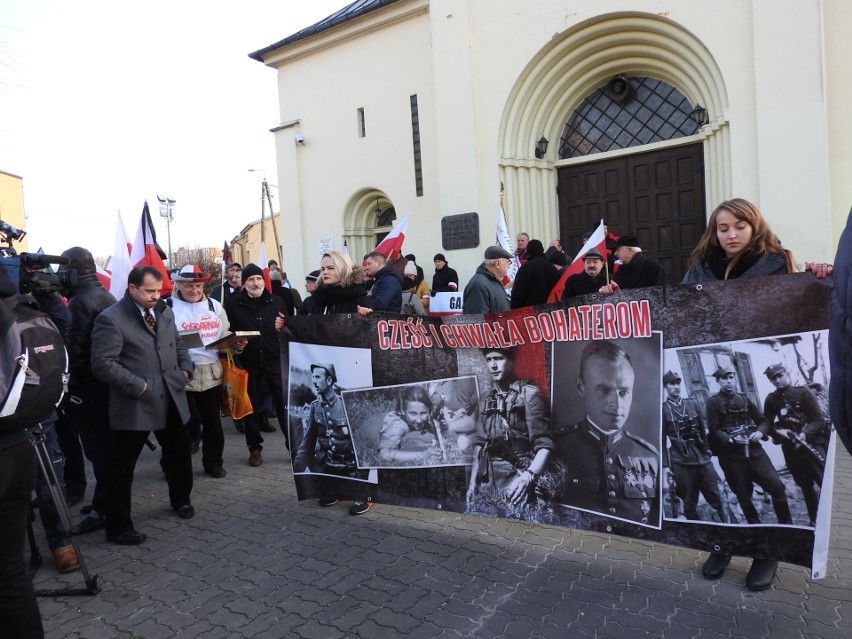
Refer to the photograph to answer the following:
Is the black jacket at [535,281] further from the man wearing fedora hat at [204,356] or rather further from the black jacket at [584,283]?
the man wearing fedora hat at [204,356]

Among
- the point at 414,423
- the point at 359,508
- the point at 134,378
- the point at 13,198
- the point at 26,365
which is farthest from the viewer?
the point at 13,198

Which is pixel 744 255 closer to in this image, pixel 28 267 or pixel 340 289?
pixel 340 289

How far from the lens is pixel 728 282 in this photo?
3.35 m

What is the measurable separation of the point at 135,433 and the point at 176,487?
0.79m

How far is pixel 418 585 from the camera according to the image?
12.5 feet

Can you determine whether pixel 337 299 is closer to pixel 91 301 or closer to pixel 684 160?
pixel 91 301

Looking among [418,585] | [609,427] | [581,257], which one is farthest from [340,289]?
[581,257]

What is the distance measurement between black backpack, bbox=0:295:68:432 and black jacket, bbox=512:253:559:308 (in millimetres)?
5248

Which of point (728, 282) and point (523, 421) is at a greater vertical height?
point (728, 282)

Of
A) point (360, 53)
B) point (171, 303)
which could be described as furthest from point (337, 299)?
point (360, 53)

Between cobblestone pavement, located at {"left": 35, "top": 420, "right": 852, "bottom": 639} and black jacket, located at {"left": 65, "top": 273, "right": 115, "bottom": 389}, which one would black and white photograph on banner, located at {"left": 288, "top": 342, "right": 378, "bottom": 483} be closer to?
cobblestone pavement, located at {"left": 35, "top": 420, "right": 852, "bottom": 639}

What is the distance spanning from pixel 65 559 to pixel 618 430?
141 inches

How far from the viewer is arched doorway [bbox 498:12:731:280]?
10789 mm

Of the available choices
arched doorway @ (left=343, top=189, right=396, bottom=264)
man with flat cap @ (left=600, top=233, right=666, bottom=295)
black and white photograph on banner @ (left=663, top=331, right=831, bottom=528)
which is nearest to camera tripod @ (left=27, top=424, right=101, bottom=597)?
black and white photograph on banner @ (left=663, top=331, right=831, bottom=528)
